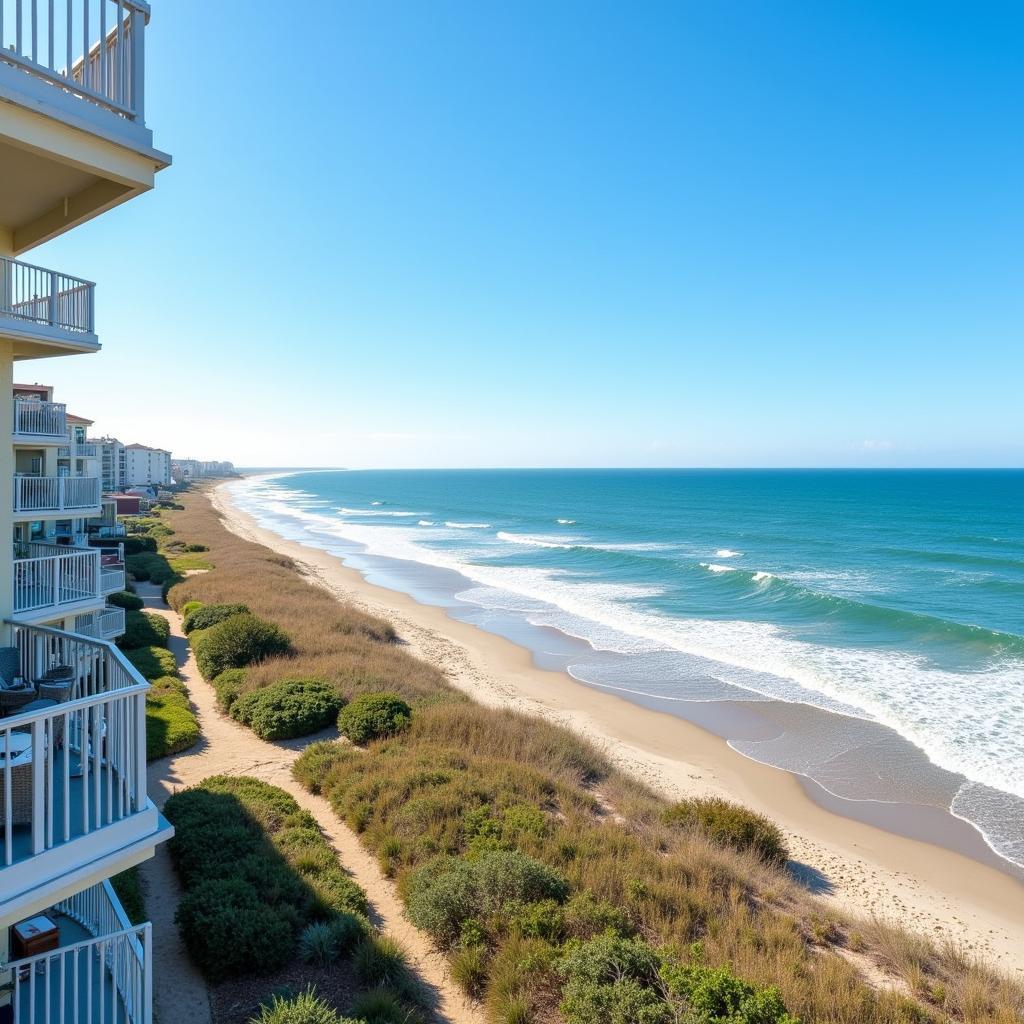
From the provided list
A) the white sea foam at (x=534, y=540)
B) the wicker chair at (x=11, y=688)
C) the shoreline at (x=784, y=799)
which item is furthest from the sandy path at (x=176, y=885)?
the white sea foam at (x=534, y=540)

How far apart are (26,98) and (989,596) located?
40.5 metres

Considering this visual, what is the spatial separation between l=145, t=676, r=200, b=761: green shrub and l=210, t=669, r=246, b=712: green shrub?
70 centimetres

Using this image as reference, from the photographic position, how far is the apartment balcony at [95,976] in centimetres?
546

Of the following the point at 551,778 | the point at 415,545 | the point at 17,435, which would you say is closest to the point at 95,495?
the point at 17,435

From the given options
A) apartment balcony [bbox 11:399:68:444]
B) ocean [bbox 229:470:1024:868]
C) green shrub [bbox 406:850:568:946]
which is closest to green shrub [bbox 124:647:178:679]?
apartment balcony [bbox 11:399:68:444]

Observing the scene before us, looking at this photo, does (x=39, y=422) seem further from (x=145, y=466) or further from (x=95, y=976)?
(x=145, y=466)

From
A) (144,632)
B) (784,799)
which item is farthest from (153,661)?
(784,799)

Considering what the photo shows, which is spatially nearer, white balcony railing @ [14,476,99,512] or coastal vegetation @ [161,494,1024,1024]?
coastal vegetation @ [161,494,1024,1024]

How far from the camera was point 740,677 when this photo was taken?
22.2 meters

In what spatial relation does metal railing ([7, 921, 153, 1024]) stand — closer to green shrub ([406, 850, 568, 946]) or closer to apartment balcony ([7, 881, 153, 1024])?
apartment balcony ([7, 881, 153, 1024])

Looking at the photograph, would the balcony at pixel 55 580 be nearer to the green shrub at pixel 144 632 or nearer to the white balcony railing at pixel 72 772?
the white balcony railing at pixel 72 772

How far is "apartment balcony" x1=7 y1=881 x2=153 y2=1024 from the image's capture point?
17.9ft

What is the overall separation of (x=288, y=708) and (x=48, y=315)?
1028cm

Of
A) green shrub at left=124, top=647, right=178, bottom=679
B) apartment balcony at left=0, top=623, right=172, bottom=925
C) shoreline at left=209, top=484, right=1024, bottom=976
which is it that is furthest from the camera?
green shrub at left=124, top=647, right=178, bottom=679
